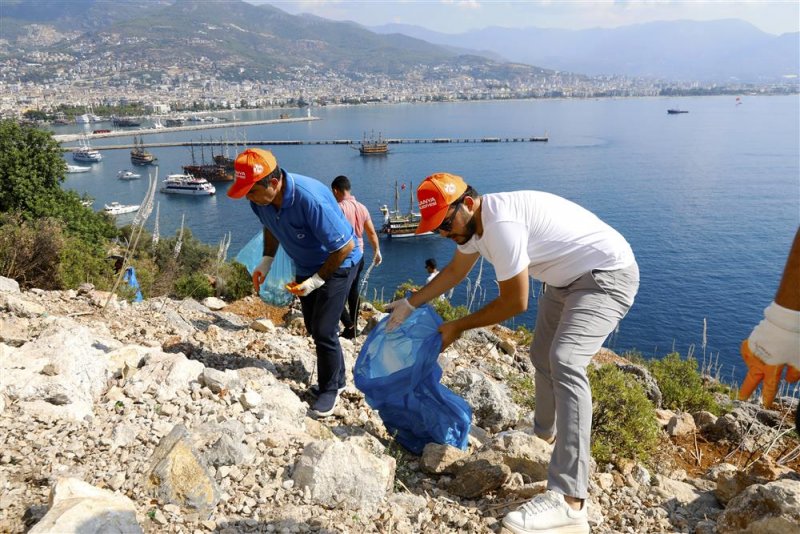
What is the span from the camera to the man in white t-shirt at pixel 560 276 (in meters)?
2.40

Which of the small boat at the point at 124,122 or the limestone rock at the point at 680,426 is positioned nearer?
the limestone rock at the point at 680,426

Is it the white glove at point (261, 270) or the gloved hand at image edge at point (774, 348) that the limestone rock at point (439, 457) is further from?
the white glove at point (261, 270)

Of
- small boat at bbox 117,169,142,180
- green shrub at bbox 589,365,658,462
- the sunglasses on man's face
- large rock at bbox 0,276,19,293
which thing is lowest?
small boat at bbox 117,169,142,180

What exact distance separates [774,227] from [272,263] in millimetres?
A: 41463

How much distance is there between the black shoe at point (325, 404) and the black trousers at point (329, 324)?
38 mm

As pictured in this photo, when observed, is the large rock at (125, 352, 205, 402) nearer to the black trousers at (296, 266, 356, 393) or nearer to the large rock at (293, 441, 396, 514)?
the black trousers at (296, 266, 356, 393)

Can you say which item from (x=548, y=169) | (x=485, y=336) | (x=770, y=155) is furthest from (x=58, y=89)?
(x=485, y=336)

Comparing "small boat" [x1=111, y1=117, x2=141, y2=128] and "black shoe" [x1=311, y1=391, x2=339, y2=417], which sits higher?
"black shoe" [x1=311, y1=391, x2=339, y2=417]

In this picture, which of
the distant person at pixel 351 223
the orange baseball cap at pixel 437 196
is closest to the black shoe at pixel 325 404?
the orange baseball cap at pixel 437 196

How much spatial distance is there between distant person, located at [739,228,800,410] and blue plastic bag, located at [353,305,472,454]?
1727 mm

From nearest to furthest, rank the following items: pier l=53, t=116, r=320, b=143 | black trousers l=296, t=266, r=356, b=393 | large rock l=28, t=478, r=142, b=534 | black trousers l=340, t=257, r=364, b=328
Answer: large rock l=28, t=478, r=142, b=534 < black trousers l=296, t=266, r=356, b=393 < black trousers l=340, t=257, r=364, b=328 < pier l=53, t=116, r=320, b=143

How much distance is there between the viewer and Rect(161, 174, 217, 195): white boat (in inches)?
1975

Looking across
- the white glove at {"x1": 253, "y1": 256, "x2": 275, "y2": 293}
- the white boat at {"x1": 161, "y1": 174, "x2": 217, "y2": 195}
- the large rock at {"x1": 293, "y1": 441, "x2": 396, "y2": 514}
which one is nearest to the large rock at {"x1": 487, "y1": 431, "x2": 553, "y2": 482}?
the large rock at {"x1": 293, "y1": 441, "x2": 396, "y2": 514}

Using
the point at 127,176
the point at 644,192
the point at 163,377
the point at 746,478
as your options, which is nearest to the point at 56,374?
the point at 163,377
